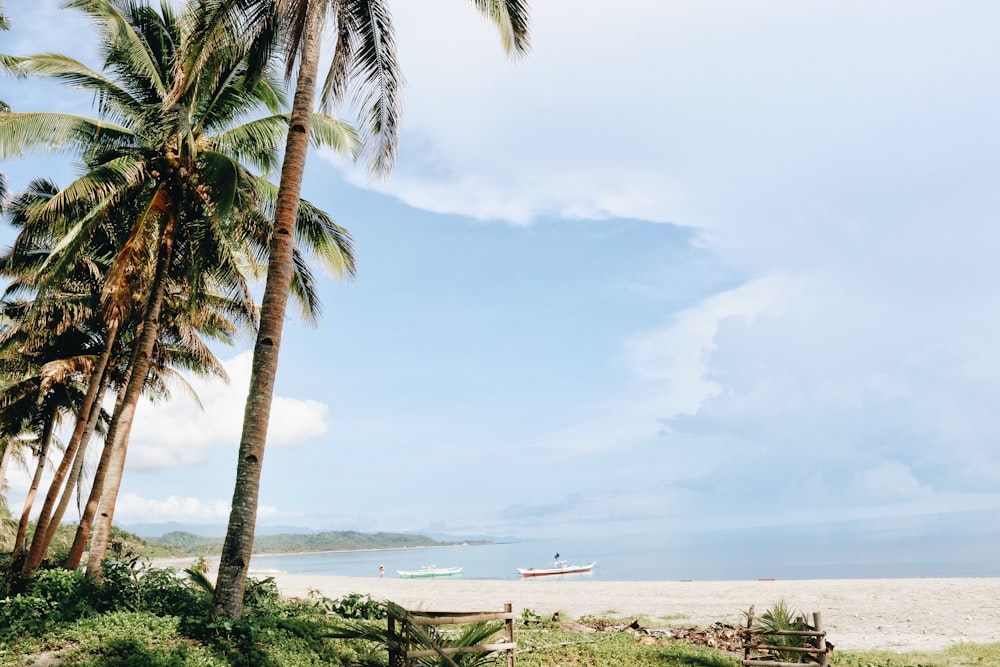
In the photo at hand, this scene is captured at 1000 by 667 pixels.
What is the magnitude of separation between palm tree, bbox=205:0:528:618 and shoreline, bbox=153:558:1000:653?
7.28 metres

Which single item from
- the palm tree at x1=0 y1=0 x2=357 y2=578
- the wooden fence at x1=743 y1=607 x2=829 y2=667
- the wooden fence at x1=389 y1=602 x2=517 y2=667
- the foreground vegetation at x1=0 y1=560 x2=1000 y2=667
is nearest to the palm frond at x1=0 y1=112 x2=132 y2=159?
the palm tree at x1=0 y1=0 x2=357 y2=578

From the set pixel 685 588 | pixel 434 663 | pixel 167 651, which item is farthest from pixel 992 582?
pixel 167 651

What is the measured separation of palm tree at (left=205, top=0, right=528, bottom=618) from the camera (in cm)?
842

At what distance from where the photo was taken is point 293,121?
9891 mm

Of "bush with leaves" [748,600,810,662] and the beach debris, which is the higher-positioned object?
"bush with leaves" [748,600,810,662]

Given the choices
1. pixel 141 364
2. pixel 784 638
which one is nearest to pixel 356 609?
pixel 141 364

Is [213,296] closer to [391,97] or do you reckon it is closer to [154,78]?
[154,78]

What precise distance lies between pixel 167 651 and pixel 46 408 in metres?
19.1

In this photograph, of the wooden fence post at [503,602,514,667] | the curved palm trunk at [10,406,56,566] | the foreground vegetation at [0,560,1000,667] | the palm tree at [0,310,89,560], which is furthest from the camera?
the curved palm trunk at [10,406,56,566]

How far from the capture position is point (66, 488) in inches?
694

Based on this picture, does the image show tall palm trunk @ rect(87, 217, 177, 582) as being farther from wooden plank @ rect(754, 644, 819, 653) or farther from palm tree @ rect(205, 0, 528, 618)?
wooden plank @ rect(754, 644, 819, 653)

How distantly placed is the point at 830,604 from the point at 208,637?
60.8ft

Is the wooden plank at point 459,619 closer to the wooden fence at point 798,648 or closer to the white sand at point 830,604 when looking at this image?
the wooden fence at point 798,648

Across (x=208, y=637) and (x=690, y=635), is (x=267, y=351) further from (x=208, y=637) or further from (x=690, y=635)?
(x=690, y=635)
